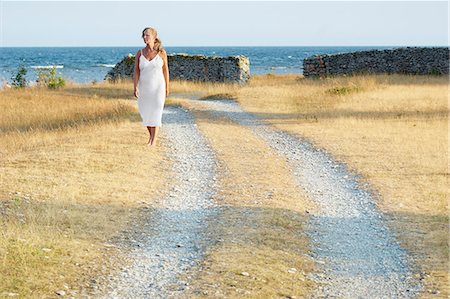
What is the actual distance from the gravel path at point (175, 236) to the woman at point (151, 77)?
0.99 metres

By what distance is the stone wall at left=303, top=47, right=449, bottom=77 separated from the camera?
125ft

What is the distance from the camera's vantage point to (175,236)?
9.70 m

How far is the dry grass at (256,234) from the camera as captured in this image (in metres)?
7.84

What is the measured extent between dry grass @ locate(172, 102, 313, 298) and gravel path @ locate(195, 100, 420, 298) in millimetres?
233

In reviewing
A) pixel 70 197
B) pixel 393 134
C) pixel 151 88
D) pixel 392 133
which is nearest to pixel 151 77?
pixel 151 88

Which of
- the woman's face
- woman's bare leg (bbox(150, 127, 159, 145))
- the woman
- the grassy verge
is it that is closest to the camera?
the grassy verge

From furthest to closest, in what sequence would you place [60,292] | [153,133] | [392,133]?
[392,133] < [153,133] < [60,292]

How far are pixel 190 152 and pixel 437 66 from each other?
83.2ft

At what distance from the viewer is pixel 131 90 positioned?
1299 inches

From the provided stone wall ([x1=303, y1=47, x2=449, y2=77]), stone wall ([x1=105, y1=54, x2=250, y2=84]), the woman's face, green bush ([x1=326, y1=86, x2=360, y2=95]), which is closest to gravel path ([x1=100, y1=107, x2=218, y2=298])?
the woman's face

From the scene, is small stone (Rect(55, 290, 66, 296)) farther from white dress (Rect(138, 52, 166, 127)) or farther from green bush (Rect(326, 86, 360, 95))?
green bush (Rect(326, 86, 360, 95))

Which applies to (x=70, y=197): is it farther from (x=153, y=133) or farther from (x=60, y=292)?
(x=153, y=133)

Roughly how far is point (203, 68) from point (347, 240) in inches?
1115

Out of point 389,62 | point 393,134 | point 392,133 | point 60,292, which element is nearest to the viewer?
point 60,292
